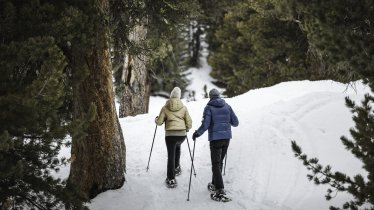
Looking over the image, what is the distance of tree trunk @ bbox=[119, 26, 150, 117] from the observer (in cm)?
1222

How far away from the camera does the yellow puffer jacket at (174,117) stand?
809cm

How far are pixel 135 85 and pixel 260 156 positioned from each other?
496cm

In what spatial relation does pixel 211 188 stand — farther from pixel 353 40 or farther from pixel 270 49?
pixel 270 49

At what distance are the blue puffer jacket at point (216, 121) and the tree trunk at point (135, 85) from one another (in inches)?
194

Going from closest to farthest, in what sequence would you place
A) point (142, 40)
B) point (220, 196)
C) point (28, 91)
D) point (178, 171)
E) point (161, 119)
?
1. point (28, 91)
2. point (220, 196)
3. point (161, 119)
4. point (142, 40)
5. point (178, 171)

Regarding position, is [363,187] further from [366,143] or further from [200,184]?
[200,184]

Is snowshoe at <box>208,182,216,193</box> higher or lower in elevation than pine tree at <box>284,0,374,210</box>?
lower

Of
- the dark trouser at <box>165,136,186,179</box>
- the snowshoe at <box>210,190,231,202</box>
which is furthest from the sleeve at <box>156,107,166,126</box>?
the snowshoe at <box>210,190,231,202</box>

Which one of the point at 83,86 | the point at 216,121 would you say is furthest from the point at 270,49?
the point at 83,86

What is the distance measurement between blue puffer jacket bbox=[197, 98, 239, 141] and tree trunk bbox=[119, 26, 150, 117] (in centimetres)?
492

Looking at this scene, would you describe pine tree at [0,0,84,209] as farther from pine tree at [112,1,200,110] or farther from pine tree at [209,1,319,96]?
pine tree at [209,1,319,96]

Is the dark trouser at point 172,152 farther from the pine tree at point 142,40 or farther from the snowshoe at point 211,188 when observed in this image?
the pine tree at point 142,40

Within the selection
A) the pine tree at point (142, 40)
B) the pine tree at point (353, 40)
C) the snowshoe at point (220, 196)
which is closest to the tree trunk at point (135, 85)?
the pine tree at point (142, 40)

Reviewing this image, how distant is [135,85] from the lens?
12.5 m
